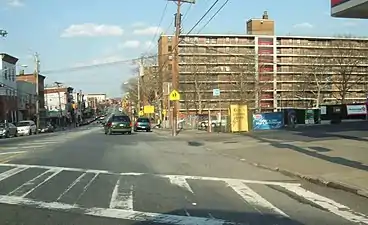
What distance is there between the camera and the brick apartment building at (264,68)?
272ft

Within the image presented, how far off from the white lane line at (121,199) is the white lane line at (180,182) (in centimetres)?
127

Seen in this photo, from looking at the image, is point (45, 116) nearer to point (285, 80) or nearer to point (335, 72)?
point (285, 80)

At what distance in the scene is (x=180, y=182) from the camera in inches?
506

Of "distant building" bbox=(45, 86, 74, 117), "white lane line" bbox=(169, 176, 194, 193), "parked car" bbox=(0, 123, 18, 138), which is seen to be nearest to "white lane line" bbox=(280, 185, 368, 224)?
"white lane line" bbox=(169, 176, 194, 193)

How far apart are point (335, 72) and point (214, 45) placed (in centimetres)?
4041

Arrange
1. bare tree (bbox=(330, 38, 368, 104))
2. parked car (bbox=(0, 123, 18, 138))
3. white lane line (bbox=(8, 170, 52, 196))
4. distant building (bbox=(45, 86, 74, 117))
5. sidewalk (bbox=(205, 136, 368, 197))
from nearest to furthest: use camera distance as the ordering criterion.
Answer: white lane line (bbox=(8, 170, 52, 196)) < sidewalk (bbox=(205, 136, 368, 197)) < parked car (bbox=(0, 123, 18, 138)) < bare tree (bbox=(330, 38, 368, 104)) < distant building (bbox=(45, 86, 74, 117))

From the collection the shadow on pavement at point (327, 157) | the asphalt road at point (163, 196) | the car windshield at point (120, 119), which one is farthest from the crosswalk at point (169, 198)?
the car windshield at point (120, 119)

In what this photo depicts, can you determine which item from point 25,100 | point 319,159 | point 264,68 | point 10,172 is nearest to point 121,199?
point 10,172

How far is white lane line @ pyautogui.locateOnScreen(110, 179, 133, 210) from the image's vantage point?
9.34 meters

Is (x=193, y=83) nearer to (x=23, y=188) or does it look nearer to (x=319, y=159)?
(x=319, y=159)

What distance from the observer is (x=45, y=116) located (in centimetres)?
11419

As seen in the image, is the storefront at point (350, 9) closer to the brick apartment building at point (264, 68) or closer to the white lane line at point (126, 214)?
the white lane line at point (126, 214)

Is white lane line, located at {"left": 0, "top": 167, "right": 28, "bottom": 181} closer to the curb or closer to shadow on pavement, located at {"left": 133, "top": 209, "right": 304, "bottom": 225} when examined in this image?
shadow on pavement, located at {"left": 133, "top": 209, "right": 304, "bottom": 225}

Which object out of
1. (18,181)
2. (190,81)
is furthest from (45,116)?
(18,181)
